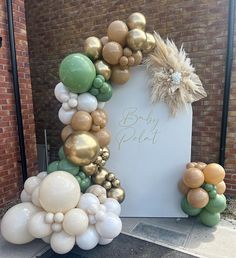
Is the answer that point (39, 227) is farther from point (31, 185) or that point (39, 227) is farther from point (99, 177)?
point (99, 177)

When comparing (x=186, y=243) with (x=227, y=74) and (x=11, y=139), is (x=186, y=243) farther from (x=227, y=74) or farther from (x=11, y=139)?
(x=11, y=139)

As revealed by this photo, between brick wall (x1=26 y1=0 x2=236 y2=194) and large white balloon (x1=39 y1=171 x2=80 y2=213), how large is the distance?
188 cm

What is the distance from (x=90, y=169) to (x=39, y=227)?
647 millimetres

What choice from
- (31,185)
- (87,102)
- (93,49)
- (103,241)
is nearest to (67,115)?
(87,102)

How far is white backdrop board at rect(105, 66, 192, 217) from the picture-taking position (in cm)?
251

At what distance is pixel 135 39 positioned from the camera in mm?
2146

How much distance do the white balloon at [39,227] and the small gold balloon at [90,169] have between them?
53cm

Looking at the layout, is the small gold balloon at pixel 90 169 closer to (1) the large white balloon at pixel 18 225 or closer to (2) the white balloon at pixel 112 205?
(2) the white balloon at pixel 112 205

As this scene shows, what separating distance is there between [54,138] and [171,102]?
8.44 feet

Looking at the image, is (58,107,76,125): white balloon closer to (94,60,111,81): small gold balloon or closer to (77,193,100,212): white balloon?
(94,60,111,81): small gold balloon

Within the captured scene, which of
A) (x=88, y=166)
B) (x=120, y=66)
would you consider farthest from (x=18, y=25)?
(x=88, y=166)

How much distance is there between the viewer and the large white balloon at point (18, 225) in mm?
2031

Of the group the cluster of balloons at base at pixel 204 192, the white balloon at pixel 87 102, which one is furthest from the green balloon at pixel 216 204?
the white balloon at pixel 87 102

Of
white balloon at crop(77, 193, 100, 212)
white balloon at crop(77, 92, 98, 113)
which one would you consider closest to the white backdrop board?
white balloon at crop(77, 92, 98, 113)
